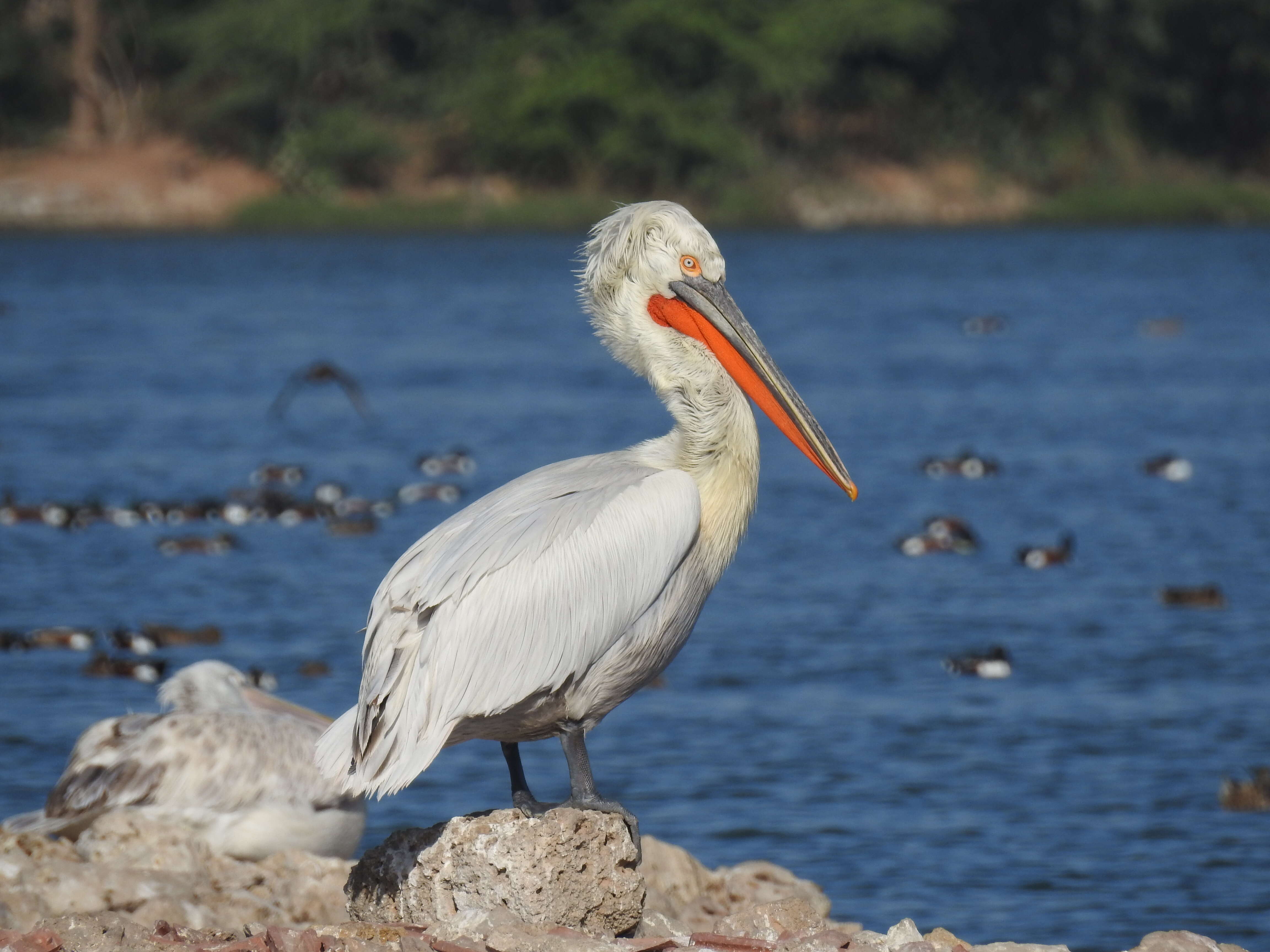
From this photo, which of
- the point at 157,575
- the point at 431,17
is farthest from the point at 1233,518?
the point at 431,17

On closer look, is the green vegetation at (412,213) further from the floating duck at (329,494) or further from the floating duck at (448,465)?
the floating duck at (329,494)

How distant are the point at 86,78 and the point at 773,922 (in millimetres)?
47651

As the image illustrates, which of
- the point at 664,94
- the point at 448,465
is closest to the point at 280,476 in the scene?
the point at 448,465

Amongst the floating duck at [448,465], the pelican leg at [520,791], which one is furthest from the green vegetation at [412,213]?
the pelican leg at [520,791]

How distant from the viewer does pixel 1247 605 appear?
1193 centimetres

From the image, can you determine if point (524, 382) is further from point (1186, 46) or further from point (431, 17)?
point (1186, 46)

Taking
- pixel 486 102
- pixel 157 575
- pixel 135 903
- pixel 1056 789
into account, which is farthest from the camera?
pixel 486 102

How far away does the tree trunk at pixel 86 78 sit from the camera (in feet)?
160

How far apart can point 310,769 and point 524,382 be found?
52.4ft

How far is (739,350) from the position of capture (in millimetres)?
5219

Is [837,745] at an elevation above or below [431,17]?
below

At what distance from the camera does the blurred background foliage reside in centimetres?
4762

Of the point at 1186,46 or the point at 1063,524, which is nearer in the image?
the point at 1063,524

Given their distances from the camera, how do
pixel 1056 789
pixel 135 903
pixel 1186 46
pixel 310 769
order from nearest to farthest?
pixel 135 903 → pixel 310 769 → pixel 1056 789 → pixel 1186 46
